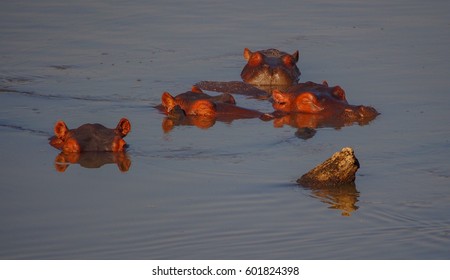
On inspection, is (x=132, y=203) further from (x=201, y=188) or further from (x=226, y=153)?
(x=226, y=153)

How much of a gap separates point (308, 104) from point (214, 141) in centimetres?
186

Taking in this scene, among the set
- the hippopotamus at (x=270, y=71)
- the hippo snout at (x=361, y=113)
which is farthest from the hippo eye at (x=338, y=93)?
the hippopotamus at (x=270, y=71)

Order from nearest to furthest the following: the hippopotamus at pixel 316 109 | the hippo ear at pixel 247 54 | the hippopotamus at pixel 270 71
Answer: the hippopotamus at pixel 316 109
the hippopotamus at pixel 270 71
the hippo ear at pixel 247 54

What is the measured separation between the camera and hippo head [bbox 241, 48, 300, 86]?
14531 mm

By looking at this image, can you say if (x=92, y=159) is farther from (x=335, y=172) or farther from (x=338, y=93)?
(x=338, y=93)

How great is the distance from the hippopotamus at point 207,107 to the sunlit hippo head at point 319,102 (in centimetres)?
45

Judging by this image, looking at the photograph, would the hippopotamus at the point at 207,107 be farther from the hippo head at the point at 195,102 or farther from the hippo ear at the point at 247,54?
the hippo ear at the point at 247,54

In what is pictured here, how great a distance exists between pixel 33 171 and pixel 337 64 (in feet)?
20.9

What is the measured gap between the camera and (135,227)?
8289 millimetres

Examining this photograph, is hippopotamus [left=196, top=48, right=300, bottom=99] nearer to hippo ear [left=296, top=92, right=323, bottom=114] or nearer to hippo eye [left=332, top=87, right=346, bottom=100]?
hippo ear [left=296, top=92, right=323, bottom=114]

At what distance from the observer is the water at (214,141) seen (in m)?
8.10

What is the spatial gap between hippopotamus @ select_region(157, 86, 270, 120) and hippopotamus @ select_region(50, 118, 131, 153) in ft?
5.76

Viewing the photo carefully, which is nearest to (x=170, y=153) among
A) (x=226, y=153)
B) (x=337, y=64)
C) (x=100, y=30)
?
(x=226, y=153)

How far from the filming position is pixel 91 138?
10609 mm
